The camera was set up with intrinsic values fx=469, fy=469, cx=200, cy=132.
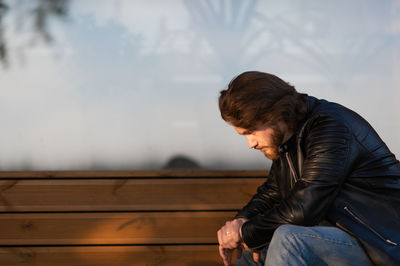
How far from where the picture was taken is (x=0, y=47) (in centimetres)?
230

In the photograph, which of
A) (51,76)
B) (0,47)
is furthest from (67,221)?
(0,47)

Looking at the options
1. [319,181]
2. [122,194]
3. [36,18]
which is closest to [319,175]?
[319,181]

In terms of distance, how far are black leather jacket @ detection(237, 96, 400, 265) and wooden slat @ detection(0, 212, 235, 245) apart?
30.8 inches

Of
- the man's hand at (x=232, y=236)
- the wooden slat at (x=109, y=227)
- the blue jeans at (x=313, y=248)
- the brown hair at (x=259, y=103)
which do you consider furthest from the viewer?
the wooden slat at (x=109, y=227)

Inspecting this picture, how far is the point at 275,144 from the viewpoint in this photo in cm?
152

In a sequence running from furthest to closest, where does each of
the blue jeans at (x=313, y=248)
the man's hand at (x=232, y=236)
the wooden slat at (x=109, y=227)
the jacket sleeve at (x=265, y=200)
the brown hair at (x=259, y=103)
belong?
the wooden slat at (x=109, y=227)
the jacket sleeve at (x=265, y=200)
the man's hand at (x=232, y=236)
the brown hair at (x=259, y=103)
the blue jeans at (x=313, y=248)

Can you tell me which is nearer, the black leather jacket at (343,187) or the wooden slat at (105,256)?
the black leather jacket at (343,187)

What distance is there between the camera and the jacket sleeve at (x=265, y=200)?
174 cm

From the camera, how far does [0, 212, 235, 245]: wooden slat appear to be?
7.31 feet

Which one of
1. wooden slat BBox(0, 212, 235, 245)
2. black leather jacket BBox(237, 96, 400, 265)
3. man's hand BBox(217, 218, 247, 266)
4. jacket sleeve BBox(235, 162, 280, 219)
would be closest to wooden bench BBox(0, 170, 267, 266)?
wooden slat BBox(0, 212, 235, 245)

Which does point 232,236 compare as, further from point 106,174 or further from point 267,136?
point 106,174

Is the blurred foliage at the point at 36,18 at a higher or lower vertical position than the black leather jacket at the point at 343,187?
higher

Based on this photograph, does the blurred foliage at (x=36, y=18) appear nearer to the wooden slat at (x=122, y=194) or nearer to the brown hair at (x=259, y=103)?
the wooden slat at (x=122, y=194)

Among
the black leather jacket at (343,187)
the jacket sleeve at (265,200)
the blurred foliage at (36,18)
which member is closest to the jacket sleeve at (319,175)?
the black leather jacket at (343,187)
